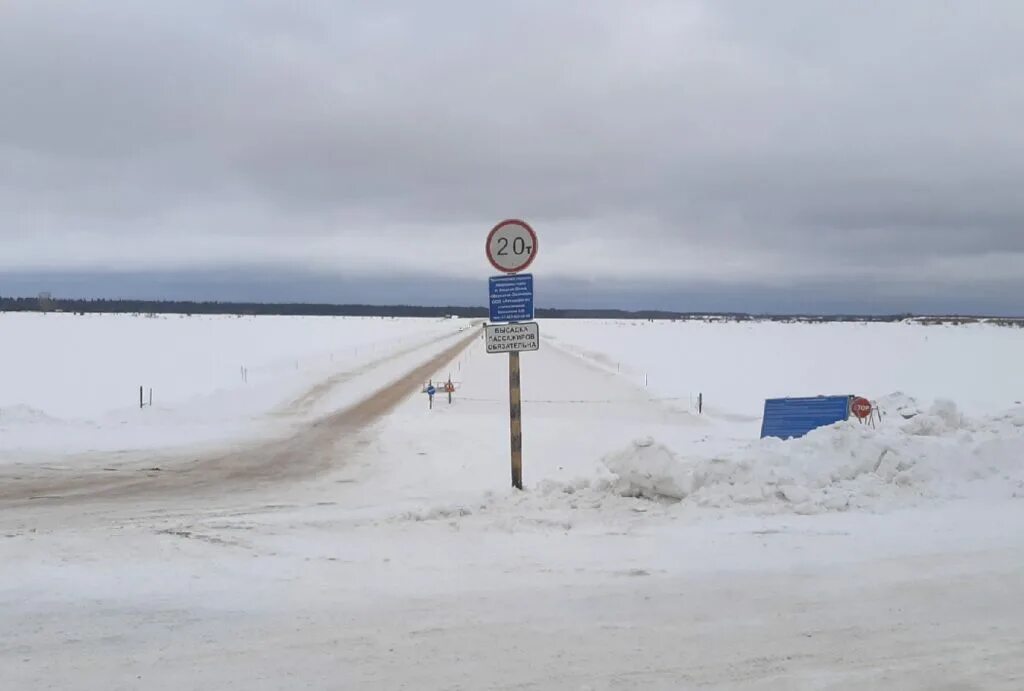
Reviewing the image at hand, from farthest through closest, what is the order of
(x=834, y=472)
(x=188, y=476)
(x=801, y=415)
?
(x=801, y=415) < (x=188, y=476) < (x=834, y=472)

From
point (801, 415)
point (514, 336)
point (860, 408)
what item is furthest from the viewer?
point (860, 408)

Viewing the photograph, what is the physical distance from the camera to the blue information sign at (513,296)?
902 centimetres

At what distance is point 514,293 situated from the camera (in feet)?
29.8

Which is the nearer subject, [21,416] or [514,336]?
[514,336]

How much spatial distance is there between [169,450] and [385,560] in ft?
26.6

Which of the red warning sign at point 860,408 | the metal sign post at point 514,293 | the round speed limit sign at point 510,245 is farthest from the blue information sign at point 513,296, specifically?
the red warning sign at point 860,408

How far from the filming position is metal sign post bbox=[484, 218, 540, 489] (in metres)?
8.98

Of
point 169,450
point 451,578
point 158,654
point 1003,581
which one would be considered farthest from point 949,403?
point 169,450

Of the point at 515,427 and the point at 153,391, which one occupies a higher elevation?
the point at 515,427

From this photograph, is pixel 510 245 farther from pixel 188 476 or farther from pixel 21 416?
pixel 21 416

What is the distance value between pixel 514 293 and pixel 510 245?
1.83 ft

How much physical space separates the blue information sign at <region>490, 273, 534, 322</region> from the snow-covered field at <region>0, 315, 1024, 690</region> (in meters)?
1.96

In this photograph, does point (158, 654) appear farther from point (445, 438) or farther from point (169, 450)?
point (445, 438)

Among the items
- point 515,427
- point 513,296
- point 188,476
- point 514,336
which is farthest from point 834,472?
point 188,476
